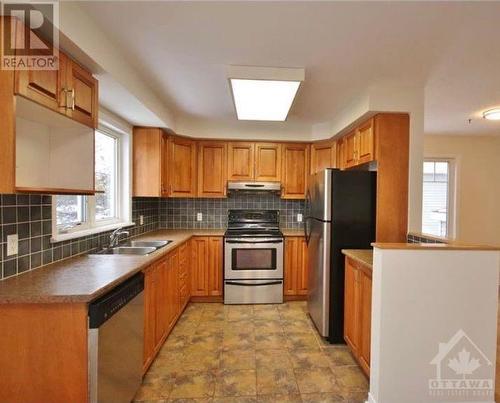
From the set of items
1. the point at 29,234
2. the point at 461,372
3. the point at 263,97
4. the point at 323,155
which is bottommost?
the point at 461,372

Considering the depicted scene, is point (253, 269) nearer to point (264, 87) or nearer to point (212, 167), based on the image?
point (212, 167)

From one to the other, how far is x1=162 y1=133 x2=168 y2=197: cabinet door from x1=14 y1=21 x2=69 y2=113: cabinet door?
1760 millimetres

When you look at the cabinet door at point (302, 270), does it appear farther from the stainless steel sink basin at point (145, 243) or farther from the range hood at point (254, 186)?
the stainless steel sink basin at point (145, 243)

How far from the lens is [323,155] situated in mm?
3893

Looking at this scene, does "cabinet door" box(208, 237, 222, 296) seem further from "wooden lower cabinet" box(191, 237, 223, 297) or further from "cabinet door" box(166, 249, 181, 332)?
"cabinet door" box(166, 249, 181, 332)

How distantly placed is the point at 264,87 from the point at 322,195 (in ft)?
3.74

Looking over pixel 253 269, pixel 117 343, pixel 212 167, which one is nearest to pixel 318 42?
pixel 117 343

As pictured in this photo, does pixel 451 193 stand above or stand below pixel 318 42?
below

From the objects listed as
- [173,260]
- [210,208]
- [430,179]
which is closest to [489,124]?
[430,179]

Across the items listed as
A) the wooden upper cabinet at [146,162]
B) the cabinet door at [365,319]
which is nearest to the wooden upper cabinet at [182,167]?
the wooden upper cabinet at [146,162]

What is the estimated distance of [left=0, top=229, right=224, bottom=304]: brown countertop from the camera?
132 cm

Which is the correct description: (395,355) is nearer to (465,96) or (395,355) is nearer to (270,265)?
(270,265)

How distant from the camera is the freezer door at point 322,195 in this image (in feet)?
8.66

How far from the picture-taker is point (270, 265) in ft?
11.9
